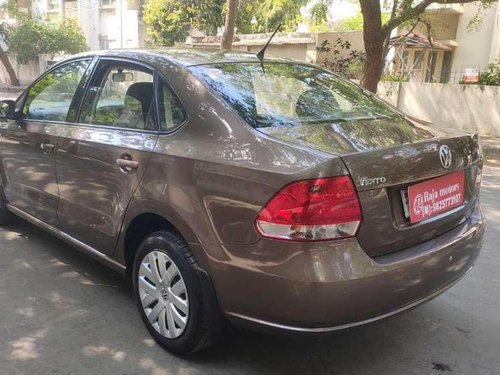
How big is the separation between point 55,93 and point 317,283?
2669 mm

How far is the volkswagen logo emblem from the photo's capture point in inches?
105

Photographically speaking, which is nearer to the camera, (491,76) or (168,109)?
(168,109)

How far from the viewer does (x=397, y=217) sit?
247 cm

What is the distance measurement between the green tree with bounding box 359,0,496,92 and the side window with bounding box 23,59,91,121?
7281mm

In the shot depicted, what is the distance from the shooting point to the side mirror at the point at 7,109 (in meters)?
4.31

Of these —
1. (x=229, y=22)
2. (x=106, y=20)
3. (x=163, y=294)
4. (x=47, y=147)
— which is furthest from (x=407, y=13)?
(x=106, y=20)

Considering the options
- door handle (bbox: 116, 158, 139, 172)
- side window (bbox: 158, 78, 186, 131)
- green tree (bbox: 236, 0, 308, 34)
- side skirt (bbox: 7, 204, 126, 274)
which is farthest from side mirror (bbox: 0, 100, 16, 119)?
green tree (bbox: 236, 0, 308, 34)

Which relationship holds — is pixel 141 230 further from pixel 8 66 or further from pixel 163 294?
pixel 8 66

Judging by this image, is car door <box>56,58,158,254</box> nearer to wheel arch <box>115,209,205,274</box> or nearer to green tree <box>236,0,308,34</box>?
wheel arch <box>115,209,205,274</box>

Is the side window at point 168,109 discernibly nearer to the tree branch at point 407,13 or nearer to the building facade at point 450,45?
the tree branch at point 407,13

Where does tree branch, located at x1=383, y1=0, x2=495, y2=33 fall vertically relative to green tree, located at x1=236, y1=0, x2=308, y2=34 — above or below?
below

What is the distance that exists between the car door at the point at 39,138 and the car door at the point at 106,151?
156mm

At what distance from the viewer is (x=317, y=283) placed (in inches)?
88.4

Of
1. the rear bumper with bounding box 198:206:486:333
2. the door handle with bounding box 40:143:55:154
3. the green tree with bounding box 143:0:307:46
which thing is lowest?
the rear bumper with bounding box 198:206:486:333
